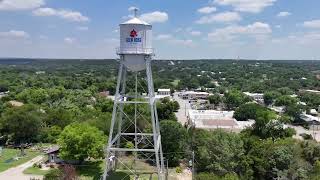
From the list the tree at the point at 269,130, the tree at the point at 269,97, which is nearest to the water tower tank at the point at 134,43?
the tree at the point at 269,130

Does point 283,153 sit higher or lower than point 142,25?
lower

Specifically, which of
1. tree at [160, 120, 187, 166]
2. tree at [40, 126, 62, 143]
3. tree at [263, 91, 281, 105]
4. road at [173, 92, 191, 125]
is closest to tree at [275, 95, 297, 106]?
tree at [263, 91, 281, 105]

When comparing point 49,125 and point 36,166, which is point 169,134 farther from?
point 49,125

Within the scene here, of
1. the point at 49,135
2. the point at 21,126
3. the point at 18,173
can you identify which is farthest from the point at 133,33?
the point at 21,126

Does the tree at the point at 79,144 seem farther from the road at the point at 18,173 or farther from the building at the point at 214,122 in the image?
the building at the point at 214,122

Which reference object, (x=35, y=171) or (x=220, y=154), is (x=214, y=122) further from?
(x=35, y=171)

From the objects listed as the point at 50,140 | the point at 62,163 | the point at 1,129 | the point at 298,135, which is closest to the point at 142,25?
the point at 62,163
